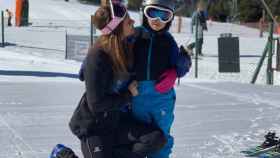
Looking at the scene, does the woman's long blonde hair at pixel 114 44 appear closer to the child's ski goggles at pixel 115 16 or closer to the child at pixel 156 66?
the child's ski goggles at pixel 115 16

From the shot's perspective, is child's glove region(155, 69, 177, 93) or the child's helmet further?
the child's helmet

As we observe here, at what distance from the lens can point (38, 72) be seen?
12.6m

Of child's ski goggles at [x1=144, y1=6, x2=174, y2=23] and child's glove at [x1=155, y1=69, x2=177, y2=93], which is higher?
child's ski goggles at [x1=144, y1=6, x2=174, y2=23]

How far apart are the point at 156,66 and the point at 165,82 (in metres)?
0.11

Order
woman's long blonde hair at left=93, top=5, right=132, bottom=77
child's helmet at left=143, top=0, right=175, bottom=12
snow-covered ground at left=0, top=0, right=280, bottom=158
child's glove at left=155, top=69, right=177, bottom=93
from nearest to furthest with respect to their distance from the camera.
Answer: woman's long blonde hair at left=93, top=5, right=132, bottom=77
child's glove at left=155, top=69, right=177, bottom=93
child's helmet at left=143, top=0, right=175, bottom=12
snow-covered ground at left=0, top=0, right=280, bottom=158

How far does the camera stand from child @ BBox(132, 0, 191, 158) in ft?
11.9

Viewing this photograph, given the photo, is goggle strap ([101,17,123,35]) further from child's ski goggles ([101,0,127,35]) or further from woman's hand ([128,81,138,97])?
woman's hand ([128,81,138,97])

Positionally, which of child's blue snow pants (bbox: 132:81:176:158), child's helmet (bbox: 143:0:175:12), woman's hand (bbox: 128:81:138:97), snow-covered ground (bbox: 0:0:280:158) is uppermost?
child's helmet (bbox: 143:0:175:12)

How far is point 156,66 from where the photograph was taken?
12.0ft

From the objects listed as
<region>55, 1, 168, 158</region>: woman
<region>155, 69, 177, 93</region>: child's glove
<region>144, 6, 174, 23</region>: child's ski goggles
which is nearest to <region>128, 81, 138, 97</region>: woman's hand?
<region>55, 1, 168, 158</region>: woman

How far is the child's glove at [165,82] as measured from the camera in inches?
142

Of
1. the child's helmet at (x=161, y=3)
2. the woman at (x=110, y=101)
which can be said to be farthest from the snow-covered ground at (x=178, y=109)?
the child's helmet at (x=161, y=3)

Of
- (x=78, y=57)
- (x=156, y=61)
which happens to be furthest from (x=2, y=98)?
(x=78, y=57)

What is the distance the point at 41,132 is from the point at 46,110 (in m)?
1.35
